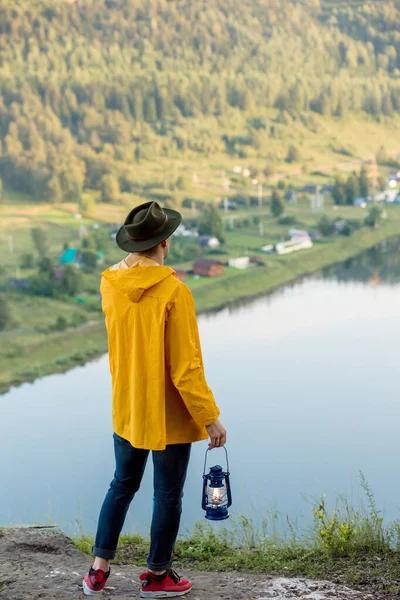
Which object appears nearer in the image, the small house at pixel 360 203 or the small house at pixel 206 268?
the small house at pixel 206 268

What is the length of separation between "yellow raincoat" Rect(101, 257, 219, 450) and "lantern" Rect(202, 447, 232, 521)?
24 cm

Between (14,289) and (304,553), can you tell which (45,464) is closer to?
(14,289)

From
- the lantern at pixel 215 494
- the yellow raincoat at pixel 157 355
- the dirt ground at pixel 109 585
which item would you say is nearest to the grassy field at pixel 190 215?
the dirt ground at pixel 109 585

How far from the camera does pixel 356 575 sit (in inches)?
60.7

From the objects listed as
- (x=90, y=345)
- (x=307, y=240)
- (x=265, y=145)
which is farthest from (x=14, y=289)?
(x=265, y=145)

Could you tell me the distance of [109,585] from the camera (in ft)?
4.75

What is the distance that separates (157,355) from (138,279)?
12 centimetres

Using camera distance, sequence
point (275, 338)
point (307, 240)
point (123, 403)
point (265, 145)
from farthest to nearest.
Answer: point (265, 145), point (307, 240), point (275, 338), point (123, 403)

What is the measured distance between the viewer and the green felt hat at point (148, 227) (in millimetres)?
1274

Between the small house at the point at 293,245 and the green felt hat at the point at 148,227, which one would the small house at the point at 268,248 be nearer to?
the small house at the point at 293,245

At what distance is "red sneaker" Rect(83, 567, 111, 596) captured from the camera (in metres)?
1.36

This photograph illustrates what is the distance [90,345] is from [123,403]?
9797mm

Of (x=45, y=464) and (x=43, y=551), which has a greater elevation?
(x=43, y=551)

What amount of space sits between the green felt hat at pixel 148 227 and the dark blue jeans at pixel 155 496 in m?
0.30
